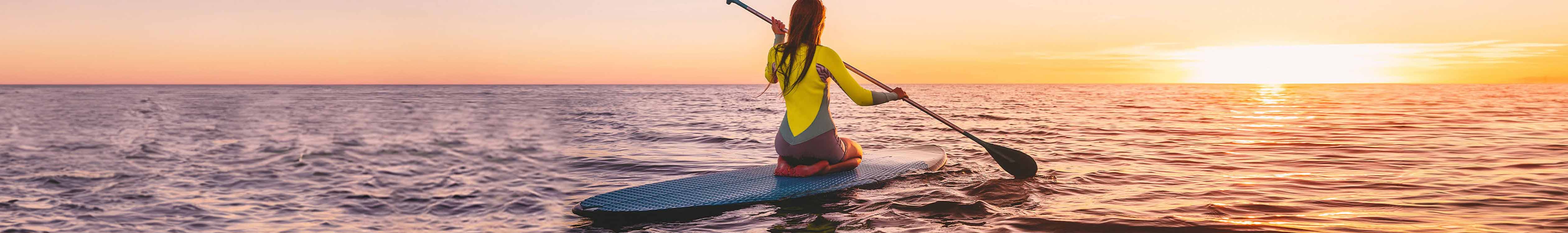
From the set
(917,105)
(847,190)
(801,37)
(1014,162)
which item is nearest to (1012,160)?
(1014,162)

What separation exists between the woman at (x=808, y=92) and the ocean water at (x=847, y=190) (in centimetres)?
45

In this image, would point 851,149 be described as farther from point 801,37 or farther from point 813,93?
point 801,37

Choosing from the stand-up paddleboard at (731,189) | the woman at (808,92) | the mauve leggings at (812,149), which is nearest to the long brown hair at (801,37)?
the woman at (808,92)

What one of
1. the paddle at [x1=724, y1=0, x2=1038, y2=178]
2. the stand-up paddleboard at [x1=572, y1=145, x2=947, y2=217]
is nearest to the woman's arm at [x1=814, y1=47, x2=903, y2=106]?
the stand-up paddleboard at [x1=572, y1=145, x2=947, y2=217]

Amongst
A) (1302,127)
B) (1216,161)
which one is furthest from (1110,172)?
(1302,127)

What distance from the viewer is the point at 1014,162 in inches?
283

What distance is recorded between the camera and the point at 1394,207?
5730 mm

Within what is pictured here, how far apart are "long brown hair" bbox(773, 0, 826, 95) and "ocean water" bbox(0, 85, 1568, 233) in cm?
90

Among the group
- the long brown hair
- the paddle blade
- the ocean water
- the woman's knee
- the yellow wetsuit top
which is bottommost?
the ocean water

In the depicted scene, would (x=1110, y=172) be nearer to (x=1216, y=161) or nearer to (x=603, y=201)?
(x=1216, y=161)

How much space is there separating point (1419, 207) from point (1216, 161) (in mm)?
3221

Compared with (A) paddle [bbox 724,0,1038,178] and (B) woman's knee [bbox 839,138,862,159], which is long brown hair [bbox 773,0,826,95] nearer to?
(B) woman's knee [bbox 839,138,862,159]

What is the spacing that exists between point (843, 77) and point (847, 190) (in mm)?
873

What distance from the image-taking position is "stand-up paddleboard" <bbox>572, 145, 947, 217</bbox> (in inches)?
205
